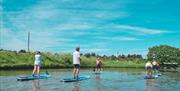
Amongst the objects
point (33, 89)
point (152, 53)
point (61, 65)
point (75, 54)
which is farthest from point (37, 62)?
point (152, 53)

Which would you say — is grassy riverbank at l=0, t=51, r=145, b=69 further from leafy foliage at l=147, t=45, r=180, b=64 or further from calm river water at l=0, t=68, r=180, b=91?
calm river water at l=0, t=68, r=180, b=91

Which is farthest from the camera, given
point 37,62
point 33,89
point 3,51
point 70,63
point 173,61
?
point 173,61

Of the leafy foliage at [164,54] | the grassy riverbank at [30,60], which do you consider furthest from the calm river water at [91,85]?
the leafy foliage at [164,54]

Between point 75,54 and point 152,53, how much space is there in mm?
62990

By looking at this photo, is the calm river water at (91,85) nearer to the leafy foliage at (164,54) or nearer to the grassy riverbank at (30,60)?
the grassy riverbank at (30,60)

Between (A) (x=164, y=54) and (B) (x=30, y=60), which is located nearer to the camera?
(B) (x=30, y=60)

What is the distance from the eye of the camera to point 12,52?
217 ft

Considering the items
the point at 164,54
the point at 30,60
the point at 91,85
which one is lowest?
the point at 91,85

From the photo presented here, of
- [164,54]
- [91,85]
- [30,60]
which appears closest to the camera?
[91,85]

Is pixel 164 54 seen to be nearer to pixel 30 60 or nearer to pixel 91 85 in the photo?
pixel 30 60

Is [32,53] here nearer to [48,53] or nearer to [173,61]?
[48,53]

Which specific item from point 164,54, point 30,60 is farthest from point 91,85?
point 164,54

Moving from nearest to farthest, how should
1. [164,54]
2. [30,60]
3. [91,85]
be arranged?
[91,85], [30,60], [164,54]

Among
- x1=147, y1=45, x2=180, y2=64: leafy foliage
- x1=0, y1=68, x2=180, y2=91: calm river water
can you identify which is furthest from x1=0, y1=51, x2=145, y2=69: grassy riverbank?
x1=0, y1=68, x2=180, y2=91: calm river water
